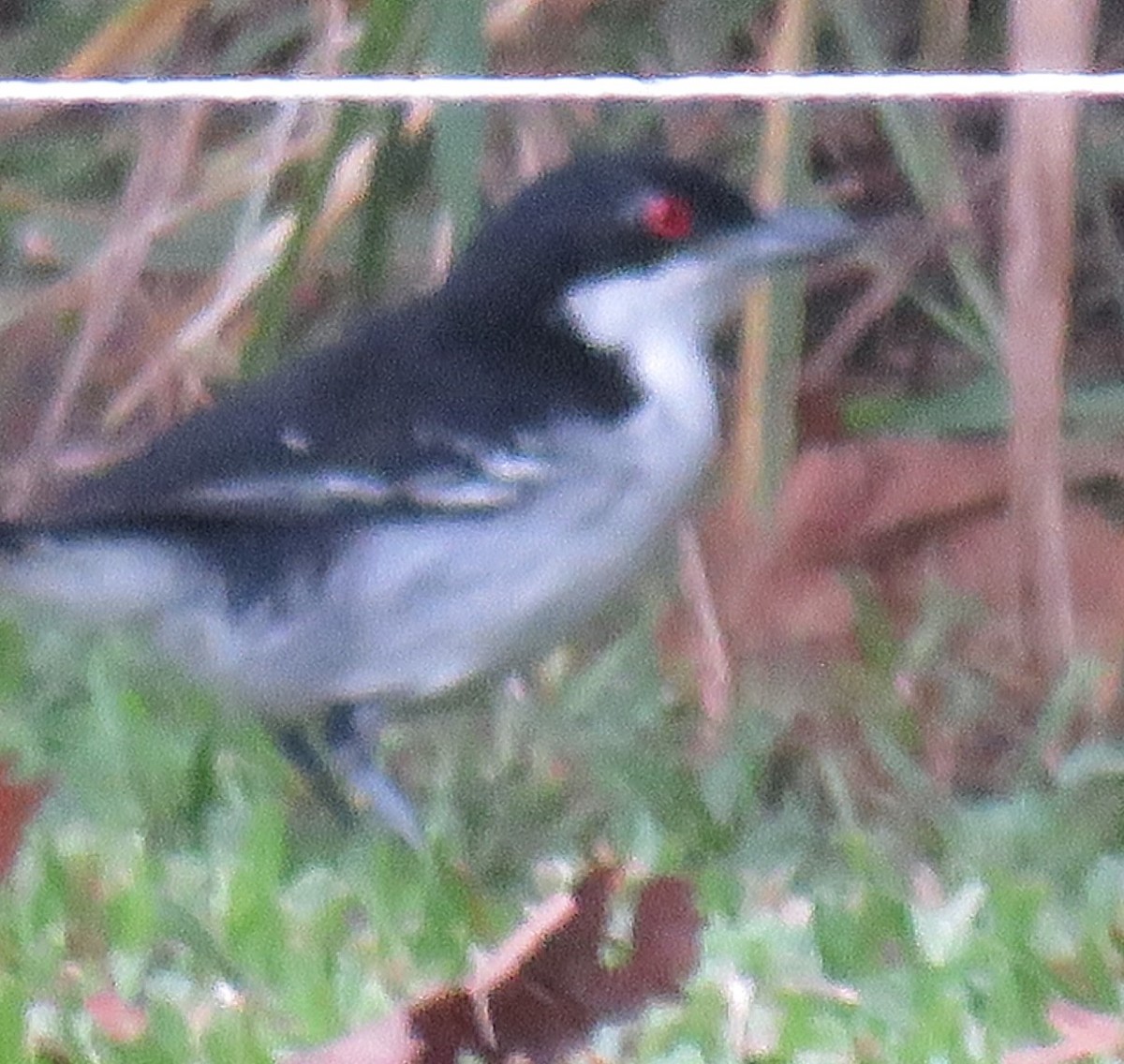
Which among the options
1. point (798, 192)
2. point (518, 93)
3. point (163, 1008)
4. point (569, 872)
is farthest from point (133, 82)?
point (798, 192)

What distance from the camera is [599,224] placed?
4316mm

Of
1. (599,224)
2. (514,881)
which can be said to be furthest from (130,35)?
(514,881)

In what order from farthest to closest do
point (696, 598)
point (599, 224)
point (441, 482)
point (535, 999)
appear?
1. point (696, 598)
2. point (599, 224)
3. point (441, 482)
4. point (535, 999)

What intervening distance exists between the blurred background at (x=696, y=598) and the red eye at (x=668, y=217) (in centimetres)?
29

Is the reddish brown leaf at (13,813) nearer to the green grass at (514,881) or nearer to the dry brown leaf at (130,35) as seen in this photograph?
the green grass at (514,881)

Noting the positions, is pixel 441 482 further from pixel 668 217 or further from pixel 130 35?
pixel 130 35

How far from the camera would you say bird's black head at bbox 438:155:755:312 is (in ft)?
14.1

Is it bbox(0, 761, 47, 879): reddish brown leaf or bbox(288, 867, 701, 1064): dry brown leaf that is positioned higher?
bbox(288, 867, 701, 1064): dry brown leaf

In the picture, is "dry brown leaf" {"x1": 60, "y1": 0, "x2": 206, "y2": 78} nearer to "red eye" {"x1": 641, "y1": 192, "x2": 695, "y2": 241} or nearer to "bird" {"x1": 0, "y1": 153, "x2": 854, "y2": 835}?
"bird" {"x1": 0, "y1": 153, "x2": 854, "y2": 835}

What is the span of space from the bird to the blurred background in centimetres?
16

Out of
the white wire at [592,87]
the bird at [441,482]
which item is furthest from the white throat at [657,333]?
the white wire at [592,87]

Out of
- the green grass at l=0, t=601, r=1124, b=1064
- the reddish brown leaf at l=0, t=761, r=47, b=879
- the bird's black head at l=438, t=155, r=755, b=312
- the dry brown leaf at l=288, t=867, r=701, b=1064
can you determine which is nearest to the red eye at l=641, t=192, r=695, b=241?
the bird's black head at l=438, t=155, r=755, b=312

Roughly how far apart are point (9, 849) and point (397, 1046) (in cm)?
101

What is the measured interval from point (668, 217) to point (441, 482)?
23.7 inches
